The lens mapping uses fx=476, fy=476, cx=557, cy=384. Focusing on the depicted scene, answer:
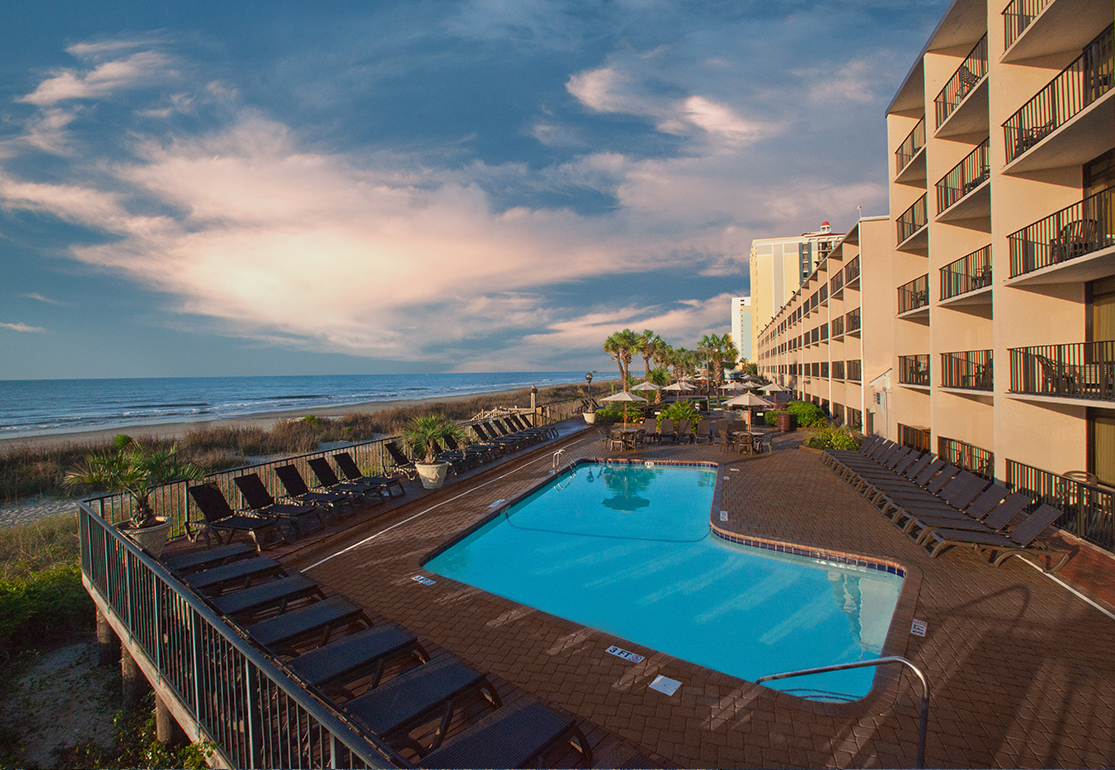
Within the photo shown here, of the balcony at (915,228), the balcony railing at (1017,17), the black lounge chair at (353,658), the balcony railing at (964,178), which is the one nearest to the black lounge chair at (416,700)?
the black lounge chair at (353,658)

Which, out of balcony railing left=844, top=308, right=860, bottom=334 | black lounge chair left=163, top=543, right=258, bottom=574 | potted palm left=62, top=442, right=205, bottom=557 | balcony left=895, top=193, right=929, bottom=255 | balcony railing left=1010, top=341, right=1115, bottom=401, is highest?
balcony left=895, top=193, right=929, bottom=255

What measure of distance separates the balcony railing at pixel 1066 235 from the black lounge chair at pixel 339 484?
12.7 m

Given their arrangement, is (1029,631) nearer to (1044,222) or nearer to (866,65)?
(1044,222)

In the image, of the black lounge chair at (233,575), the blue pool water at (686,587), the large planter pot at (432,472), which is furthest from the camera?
the large planter pot at (432,472)

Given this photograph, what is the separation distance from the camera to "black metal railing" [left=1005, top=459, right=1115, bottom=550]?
6.87 m

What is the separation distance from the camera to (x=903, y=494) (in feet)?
28.5

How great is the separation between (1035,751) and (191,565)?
7.72 meters

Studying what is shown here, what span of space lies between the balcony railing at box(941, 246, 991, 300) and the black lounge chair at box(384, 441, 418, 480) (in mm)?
13796

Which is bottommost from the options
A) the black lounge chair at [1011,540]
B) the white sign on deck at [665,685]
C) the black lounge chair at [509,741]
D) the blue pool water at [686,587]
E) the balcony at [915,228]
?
the blue pool water at [686,587]

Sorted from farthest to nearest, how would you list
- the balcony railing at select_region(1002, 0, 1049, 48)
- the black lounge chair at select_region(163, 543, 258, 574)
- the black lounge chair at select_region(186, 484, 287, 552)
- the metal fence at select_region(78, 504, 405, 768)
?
the balcony railing at select_region(1002, 0, 1049, 48) → the black lounge chair at select_region(186, 484, 287, 552) → the black lounge chair at select_region(163, 543, 258, 574) → the metal fence at select_region(78, 504, 405, 768)

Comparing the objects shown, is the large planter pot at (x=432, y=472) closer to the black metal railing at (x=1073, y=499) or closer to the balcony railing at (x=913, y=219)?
the black metal railing at (x=1073, y=499)

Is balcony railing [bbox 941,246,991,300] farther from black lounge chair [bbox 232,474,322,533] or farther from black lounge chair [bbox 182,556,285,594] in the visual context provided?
Answer: black lounge chair [bbox 232,474,322,533]

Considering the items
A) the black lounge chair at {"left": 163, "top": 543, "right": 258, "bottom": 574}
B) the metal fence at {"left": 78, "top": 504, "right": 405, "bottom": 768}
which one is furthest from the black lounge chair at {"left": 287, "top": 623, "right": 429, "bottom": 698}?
the black lounge chair at {"left": 163, "top": 543, "right": 258, "bottom": 574}

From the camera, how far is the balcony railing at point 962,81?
11.1 metres
